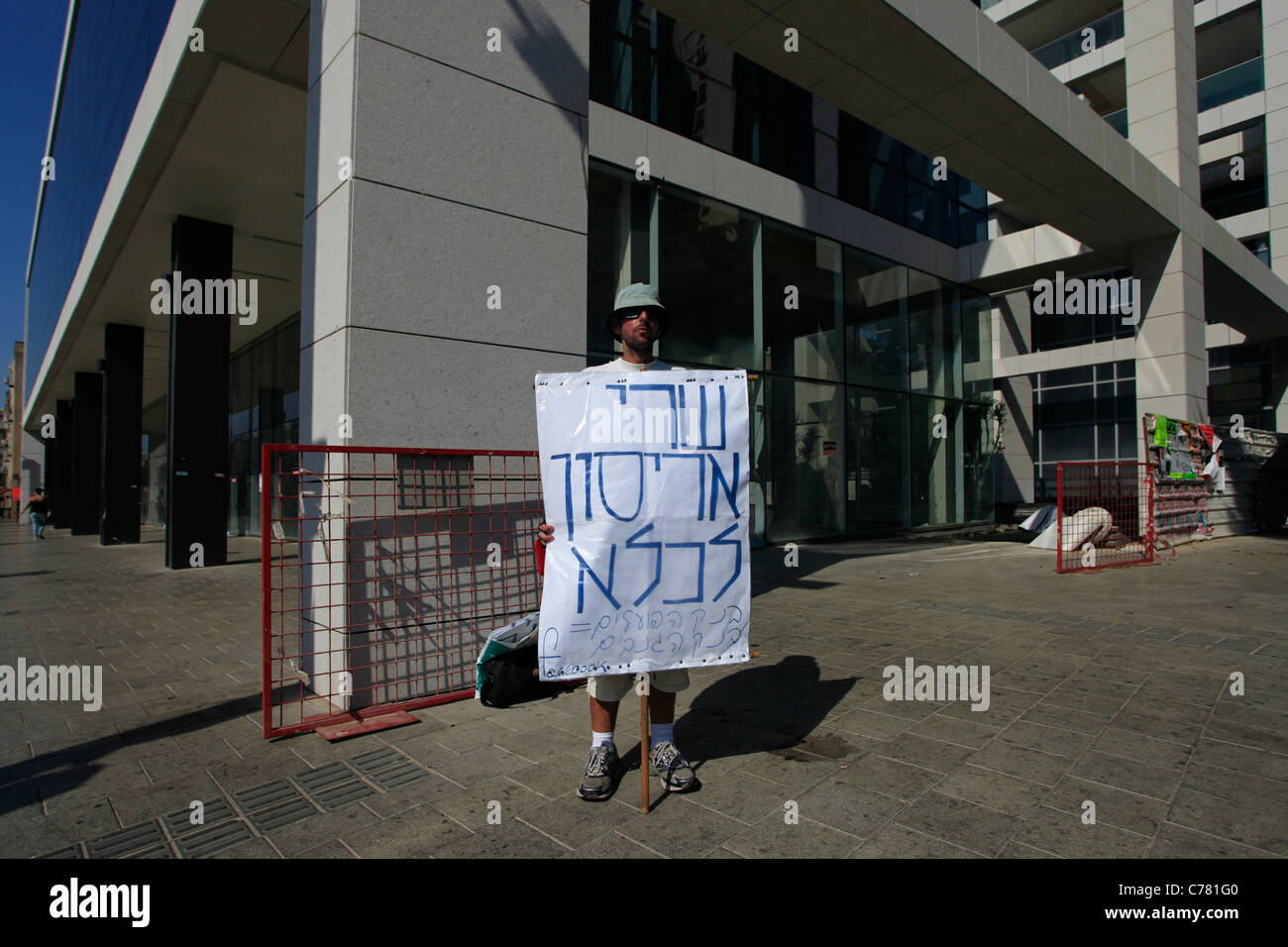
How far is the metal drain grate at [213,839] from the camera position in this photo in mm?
2584

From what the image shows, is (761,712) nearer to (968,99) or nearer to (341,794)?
(341,794)

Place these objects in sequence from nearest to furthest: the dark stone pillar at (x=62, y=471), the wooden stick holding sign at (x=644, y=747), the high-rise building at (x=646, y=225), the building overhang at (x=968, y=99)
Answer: the wooden stick holding sign at (x=644, y=747) → the high-rise building at (x=646, y=225) → the building overhang at (x=968, y=99) → the dark stone pillar at (x=62, y=471)

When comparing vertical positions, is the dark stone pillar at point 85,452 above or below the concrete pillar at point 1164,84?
below

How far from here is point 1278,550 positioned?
1235 centimetres

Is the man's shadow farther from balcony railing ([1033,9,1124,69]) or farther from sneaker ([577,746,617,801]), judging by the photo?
balcony railing ([1033,9,1124,69])

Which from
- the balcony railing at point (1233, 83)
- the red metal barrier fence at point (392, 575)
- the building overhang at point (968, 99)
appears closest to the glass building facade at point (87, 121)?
the building overhang at point (968, 99)

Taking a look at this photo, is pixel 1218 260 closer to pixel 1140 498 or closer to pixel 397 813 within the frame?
pixel 1140 498

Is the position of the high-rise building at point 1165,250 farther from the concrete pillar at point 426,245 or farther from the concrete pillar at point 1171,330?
the concrete pillar at point 426,245

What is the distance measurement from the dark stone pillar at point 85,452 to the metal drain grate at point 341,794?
84.8 ft

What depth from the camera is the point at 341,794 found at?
303 centimetres

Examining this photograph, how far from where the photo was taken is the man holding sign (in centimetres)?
299

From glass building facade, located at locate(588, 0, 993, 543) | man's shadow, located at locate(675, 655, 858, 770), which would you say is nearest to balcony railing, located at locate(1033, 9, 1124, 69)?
glass building facade, located at locate(588, 0, 993, 543)

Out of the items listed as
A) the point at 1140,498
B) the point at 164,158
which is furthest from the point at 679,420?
the point at 1140,498

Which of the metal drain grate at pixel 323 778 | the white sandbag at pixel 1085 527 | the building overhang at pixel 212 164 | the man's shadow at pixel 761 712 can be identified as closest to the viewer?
the metal drain grate at pixel 323 778
